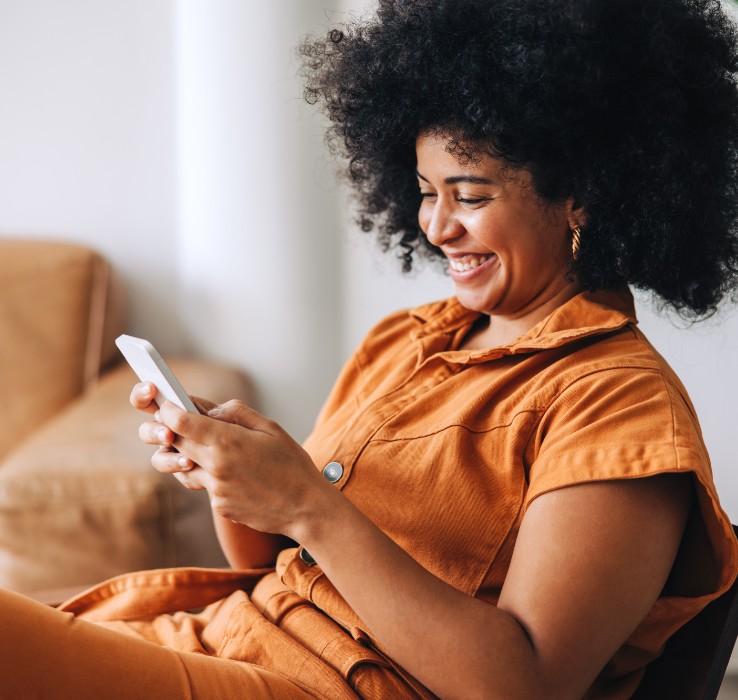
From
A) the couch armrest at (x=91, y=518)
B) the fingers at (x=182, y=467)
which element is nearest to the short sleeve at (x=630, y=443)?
the fingers at (x=182, y=467)

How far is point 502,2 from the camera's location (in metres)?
1.14

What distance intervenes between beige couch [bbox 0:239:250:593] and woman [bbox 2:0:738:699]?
0.34 m

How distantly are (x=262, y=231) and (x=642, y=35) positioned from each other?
115 cm

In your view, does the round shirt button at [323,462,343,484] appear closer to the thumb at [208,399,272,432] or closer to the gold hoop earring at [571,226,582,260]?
the thumb at [208,399,272,432]

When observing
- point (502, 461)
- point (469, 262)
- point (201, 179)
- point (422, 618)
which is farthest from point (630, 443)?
point (201, 179)

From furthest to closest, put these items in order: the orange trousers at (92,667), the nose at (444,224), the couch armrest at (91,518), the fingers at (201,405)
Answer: the couch armrest at (91,518) → the nose at (444,224) → the fingers at (201,405) → the orange trousers at (92,667)

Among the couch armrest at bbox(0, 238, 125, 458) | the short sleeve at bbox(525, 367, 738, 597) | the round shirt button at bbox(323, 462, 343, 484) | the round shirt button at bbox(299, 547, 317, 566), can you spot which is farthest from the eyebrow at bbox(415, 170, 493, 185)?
the couch armrest at bbox(0, 238, 125, 458)

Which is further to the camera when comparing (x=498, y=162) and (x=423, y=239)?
(x=423, y=239)

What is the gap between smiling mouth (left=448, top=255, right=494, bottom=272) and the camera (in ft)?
4.01

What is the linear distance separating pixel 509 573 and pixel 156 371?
43 centimetres

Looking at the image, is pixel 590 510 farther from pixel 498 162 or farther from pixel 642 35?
pixel 642 35

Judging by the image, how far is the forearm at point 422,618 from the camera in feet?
2.93

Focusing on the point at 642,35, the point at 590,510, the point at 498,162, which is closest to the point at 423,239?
the point at 498,162

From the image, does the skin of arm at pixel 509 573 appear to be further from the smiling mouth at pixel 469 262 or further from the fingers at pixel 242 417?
the smiling mouth at pixel 469 262
